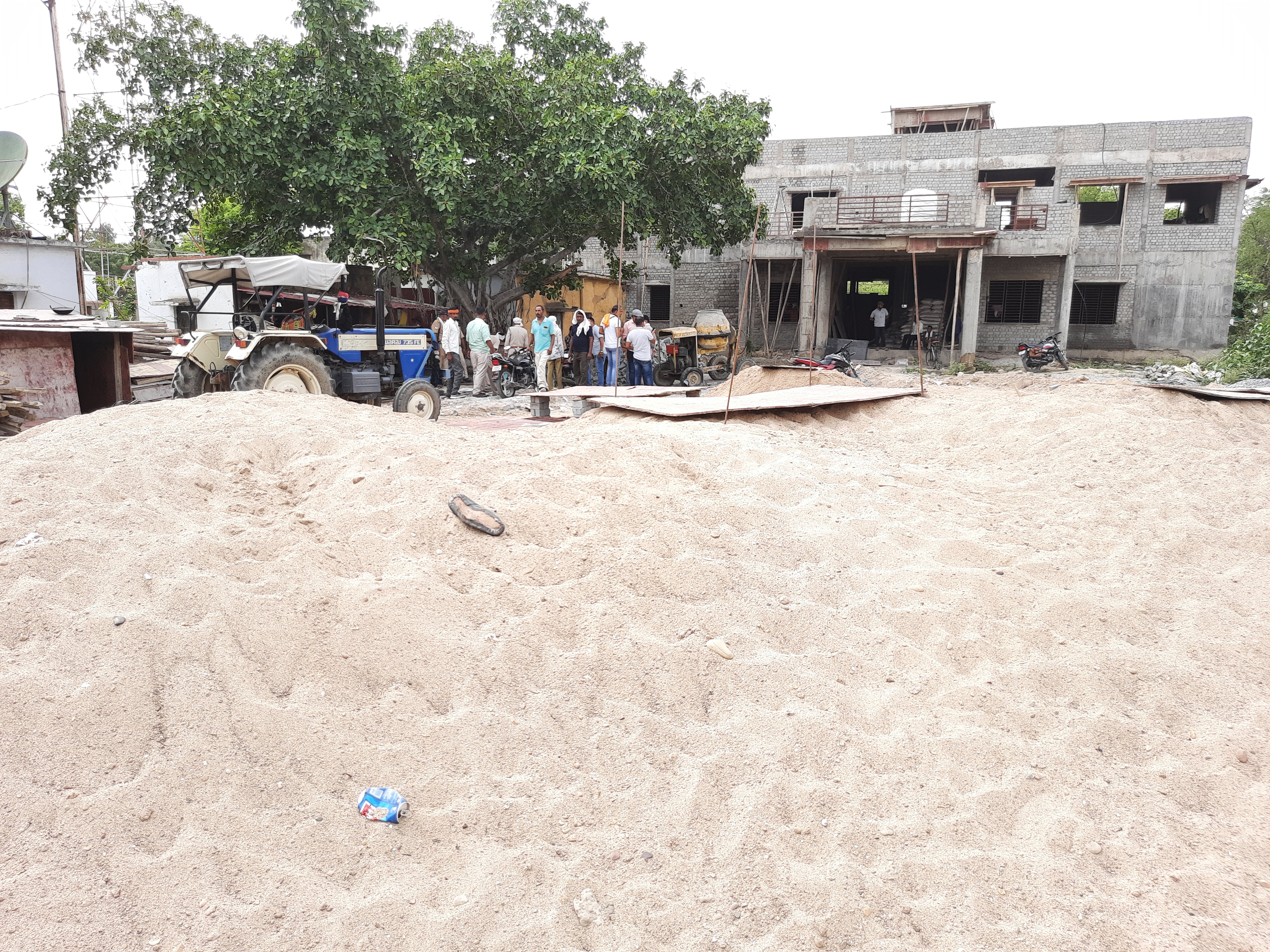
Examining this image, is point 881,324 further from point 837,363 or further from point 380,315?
point 380,315

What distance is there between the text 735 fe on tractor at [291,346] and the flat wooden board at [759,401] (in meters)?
2.91

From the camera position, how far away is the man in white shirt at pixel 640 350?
13219 millimetres

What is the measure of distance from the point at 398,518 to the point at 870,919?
2568 millimetres

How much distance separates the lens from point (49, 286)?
16.9 m

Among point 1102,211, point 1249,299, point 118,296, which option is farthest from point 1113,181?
point 118,296

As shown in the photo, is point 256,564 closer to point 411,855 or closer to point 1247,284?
point 411,855

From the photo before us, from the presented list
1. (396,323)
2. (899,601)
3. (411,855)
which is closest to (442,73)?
(396,323)

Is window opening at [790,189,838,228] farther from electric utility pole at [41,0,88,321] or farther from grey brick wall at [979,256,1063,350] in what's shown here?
electric utility pole at [41,0,88,321]

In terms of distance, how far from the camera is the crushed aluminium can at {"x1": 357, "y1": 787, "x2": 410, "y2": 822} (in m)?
2.37

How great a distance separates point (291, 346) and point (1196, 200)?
21600 millimetres

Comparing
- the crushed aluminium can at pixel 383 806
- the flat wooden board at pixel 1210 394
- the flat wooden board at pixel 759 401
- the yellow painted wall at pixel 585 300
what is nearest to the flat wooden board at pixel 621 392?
the flat wooden board at pixel 759 401

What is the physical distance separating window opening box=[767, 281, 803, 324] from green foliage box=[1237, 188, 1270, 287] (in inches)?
748

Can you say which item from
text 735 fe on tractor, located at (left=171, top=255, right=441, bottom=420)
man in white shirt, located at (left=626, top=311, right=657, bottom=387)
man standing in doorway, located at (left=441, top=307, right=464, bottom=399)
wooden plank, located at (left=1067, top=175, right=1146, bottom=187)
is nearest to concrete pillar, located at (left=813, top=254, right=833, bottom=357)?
wooden plank, located at (left=1067, top=175, right=1146, bottom=187)

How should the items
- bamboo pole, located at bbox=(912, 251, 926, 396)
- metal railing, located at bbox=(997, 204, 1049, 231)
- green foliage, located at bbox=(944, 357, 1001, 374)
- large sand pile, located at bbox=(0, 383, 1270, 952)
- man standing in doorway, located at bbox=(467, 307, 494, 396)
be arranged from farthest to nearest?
metal railing, located at bbox=(997, 204, 1049, 231)
green foliage, located at bbox=(944, 357, 1001, 374)
man standing in doorway, located at bbox=(467, 307, 494, 396)
bamboo pole, located at bbox=(912, 251, 926, 396)
large sand pile, located at bbox=(0, 383, 1270, 952)
